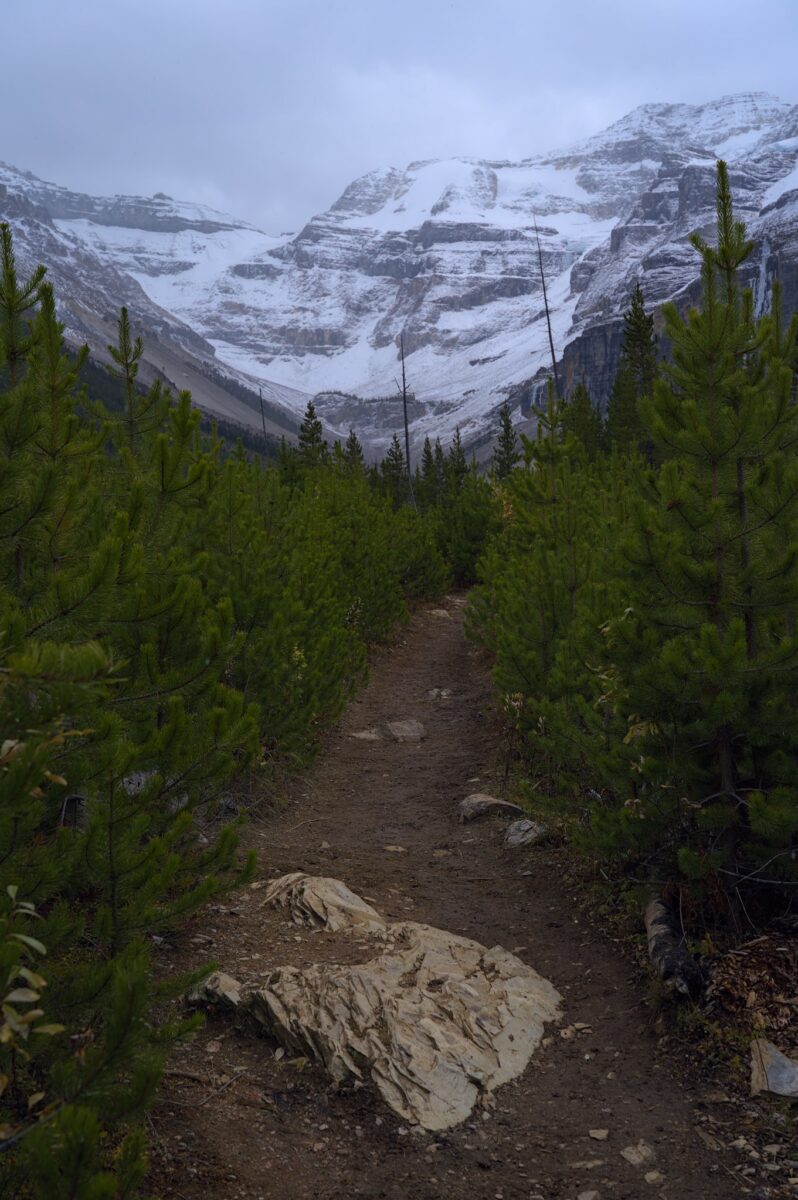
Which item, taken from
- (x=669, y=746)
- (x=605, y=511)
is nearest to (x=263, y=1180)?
(x=669, y=746)

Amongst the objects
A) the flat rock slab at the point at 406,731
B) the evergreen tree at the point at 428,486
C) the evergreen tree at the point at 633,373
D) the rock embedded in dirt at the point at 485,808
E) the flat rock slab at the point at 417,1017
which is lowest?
the flat rock slab at the point at 406,731

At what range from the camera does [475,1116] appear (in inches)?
151

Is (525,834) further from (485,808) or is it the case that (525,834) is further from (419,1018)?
(419,1018)

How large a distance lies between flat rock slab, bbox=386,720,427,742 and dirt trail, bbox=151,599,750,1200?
3.71m

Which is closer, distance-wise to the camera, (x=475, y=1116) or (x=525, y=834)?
(x=475, y=1116)

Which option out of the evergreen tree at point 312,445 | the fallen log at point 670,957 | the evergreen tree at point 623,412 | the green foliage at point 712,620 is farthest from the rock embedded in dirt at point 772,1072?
the evergreen tree at point 623,412

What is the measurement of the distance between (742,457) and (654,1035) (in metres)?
2.97

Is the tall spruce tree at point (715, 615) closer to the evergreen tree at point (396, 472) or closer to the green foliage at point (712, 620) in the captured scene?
the green foliage at point (712, 620)

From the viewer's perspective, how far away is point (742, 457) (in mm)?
4809

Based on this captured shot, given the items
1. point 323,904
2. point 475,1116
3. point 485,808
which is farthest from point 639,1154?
point 485,808

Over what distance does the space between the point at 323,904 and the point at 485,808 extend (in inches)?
100

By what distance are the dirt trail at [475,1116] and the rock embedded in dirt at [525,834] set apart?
15cm

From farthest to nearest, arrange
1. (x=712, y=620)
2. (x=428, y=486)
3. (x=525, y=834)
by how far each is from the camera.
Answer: (x=428, y=486)
(x=525, y=834)
(x=712, y=620)

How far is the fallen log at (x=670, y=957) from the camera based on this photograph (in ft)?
14.3
